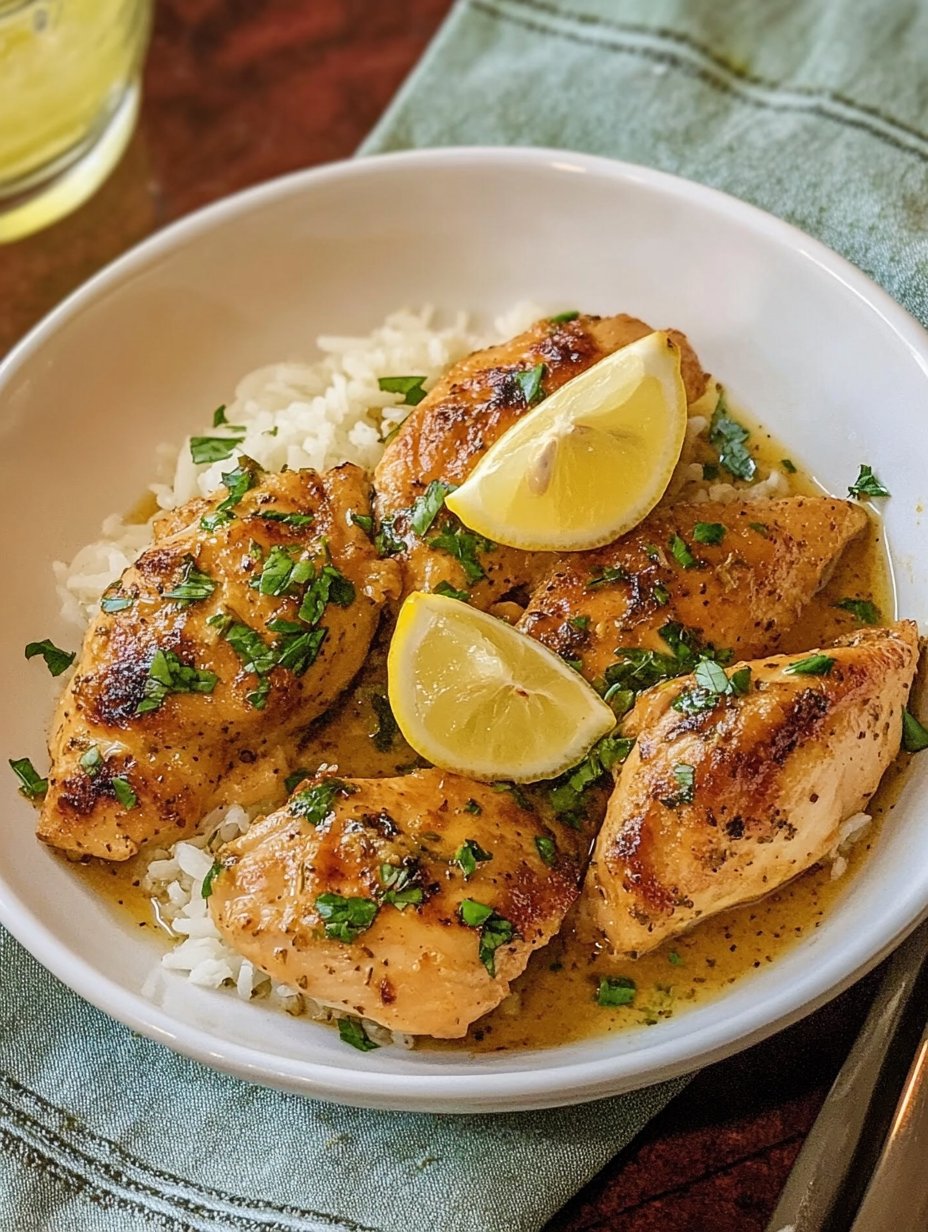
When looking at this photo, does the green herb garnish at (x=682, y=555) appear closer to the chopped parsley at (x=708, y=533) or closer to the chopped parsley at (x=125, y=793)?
the chopped parsley at (x=708, y=533)

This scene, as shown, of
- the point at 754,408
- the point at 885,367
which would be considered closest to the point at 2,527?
the point at 754,408

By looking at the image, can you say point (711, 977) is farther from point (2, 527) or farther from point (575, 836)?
point (2, 527)

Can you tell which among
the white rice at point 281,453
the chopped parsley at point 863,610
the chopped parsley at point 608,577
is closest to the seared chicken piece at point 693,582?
the chopped parsley at point 608,577

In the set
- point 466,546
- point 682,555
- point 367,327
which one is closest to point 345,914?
point 466,546

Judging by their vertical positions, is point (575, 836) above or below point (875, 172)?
below

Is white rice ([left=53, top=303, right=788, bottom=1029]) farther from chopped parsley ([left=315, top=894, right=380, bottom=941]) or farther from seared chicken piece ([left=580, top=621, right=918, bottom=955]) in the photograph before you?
seared chicken piece ([left=580, top=621, right=918, bottom=955])

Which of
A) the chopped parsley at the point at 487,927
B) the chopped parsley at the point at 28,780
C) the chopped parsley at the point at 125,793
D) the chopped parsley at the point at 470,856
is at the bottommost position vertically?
the chopped parsley at the point at 28,780

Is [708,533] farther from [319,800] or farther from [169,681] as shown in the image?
[169,681]
